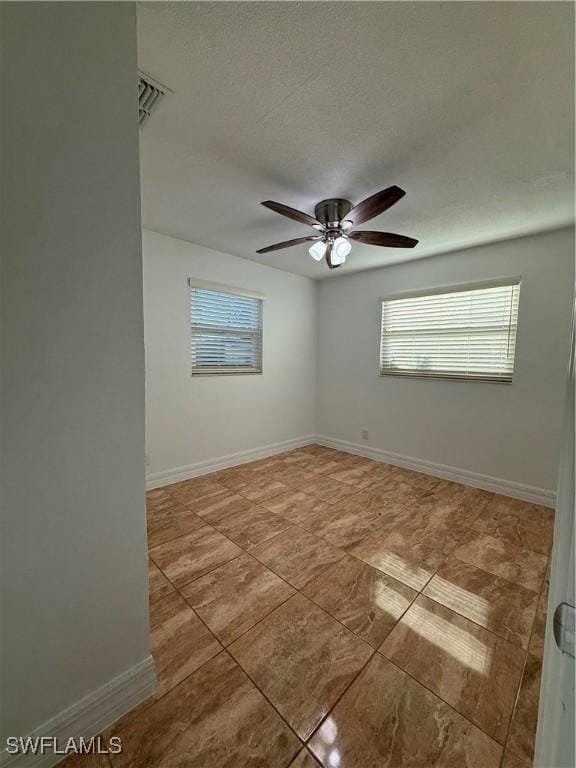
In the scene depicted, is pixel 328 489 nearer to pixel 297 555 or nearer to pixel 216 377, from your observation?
pixel 297 555

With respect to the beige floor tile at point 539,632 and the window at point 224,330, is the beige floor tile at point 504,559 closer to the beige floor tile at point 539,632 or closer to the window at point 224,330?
the beige floor tile at point 539,632

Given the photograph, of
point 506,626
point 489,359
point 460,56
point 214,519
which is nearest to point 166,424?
point 214,519

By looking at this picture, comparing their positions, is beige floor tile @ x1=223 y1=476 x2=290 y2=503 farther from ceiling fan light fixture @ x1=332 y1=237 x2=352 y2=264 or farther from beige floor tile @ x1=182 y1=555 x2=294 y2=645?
ceiling fan light fixture @ x1=332 y1=237 x2=352 y2=264

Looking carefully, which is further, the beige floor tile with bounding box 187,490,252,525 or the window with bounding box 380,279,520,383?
the window with bounding box 380,279,520,383

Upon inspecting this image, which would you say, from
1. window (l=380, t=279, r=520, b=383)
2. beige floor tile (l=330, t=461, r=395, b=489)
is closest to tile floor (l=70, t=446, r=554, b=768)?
beige floor tile (l=330, t=461, r=395, b=489)

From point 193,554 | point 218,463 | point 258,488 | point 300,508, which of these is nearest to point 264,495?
point 258,488

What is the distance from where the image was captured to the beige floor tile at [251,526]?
2.08 metres

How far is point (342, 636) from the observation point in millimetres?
1350

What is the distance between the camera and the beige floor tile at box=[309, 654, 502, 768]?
0.94 meters

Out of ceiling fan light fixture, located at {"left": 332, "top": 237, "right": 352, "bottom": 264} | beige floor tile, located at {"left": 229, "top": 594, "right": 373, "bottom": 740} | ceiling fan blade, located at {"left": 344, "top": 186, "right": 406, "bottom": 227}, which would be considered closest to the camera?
beige floor tile, located at {"left": 229, "top": 594, "right": 373, "bottom": 740}

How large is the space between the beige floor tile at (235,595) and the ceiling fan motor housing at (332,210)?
2.37 meters

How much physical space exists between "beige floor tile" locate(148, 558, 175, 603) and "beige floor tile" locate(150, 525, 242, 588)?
0.09 ft

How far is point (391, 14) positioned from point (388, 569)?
2545mm

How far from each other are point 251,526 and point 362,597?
962mm
